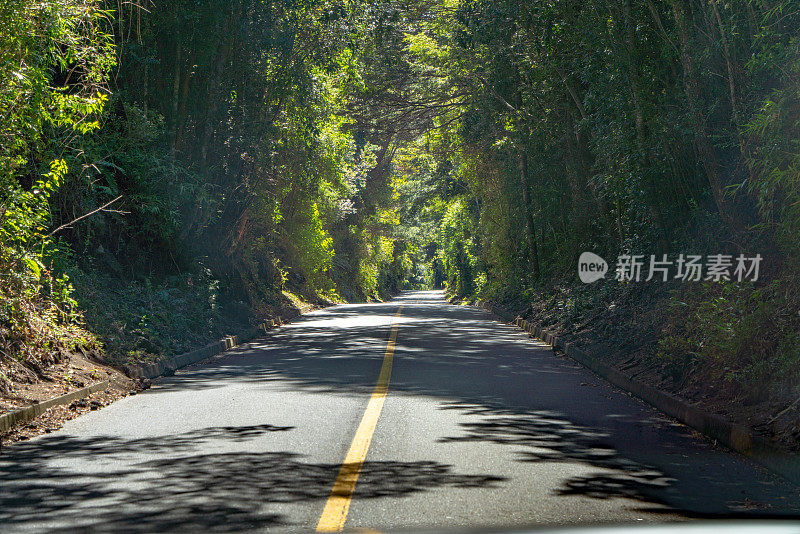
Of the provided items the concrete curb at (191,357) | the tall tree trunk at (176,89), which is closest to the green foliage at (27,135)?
the concrete curb at (191,357)

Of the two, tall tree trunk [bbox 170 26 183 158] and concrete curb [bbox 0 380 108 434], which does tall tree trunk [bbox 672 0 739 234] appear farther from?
tall tree trunk [bbox 170 26 183 158]

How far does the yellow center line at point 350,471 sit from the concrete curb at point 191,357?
3.92m

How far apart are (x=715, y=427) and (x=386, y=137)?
104 feet

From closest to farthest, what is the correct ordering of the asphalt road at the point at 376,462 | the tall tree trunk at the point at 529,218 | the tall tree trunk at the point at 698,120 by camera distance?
the asphalt road at the point at 376,462 < the tall tree trunk at the point at 698,120 < the tall tree trunk at the point at 529,218

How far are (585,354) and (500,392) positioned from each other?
14.2ft

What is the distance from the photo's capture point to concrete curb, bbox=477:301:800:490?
22.1ft

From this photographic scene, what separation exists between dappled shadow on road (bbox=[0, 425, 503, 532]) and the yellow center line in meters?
0.08

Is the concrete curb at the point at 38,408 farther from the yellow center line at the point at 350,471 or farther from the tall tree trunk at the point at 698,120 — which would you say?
the tall tree trunk at the point at 698,120

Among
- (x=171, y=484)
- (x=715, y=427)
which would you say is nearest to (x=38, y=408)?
(x=171, y=484)

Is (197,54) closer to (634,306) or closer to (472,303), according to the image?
(634,306)

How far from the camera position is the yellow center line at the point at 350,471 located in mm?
5105

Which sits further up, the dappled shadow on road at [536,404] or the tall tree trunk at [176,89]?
the tall tree trunk at [176,89]

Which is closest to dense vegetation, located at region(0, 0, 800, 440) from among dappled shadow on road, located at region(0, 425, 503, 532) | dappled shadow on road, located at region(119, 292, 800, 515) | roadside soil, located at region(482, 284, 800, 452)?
roadside soil, located at region(482, 284, 800, 452)

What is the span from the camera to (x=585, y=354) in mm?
14633
